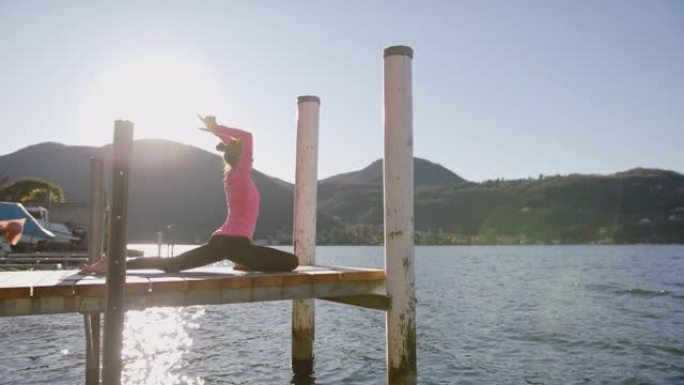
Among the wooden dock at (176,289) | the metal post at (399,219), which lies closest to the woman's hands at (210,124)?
the wooden dock at (176,289)

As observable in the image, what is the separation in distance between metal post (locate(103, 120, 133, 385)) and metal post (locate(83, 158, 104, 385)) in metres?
5.36

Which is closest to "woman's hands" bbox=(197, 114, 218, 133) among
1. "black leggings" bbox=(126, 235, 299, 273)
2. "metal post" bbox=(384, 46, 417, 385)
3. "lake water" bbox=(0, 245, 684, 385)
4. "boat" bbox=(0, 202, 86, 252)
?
"black leggings" bbox=(126, 235, 299, 273)

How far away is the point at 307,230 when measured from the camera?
9.69m

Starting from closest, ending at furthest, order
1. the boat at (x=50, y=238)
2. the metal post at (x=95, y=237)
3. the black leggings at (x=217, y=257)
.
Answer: the black leggings at (x=217, y=257)
the metal post at (x=95, y=237)
the boat at (x=50, y=238)

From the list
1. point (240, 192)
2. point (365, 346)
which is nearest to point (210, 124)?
point (240, 192)

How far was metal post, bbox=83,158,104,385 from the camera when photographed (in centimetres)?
946

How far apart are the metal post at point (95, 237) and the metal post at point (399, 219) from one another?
545 cm

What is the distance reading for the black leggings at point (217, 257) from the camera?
6.72 meters

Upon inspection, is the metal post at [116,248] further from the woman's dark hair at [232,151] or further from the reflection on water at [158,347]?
the reflection on water at [158,347]

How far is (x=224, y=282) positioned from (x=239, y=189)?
1.38m

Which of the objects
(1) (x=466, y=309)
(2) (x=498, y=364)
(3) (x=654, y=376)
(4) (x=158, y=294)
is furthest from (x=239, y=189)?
(1) (x=466, y=309)

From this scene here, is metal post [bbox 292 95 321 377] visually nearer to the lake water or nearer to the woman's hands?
the woman's hands

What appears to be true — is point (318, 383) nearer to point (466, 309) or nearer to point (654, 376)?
point (654, 376)

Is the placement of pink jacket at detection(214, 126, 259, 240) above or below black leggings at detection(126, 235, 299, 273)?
above
